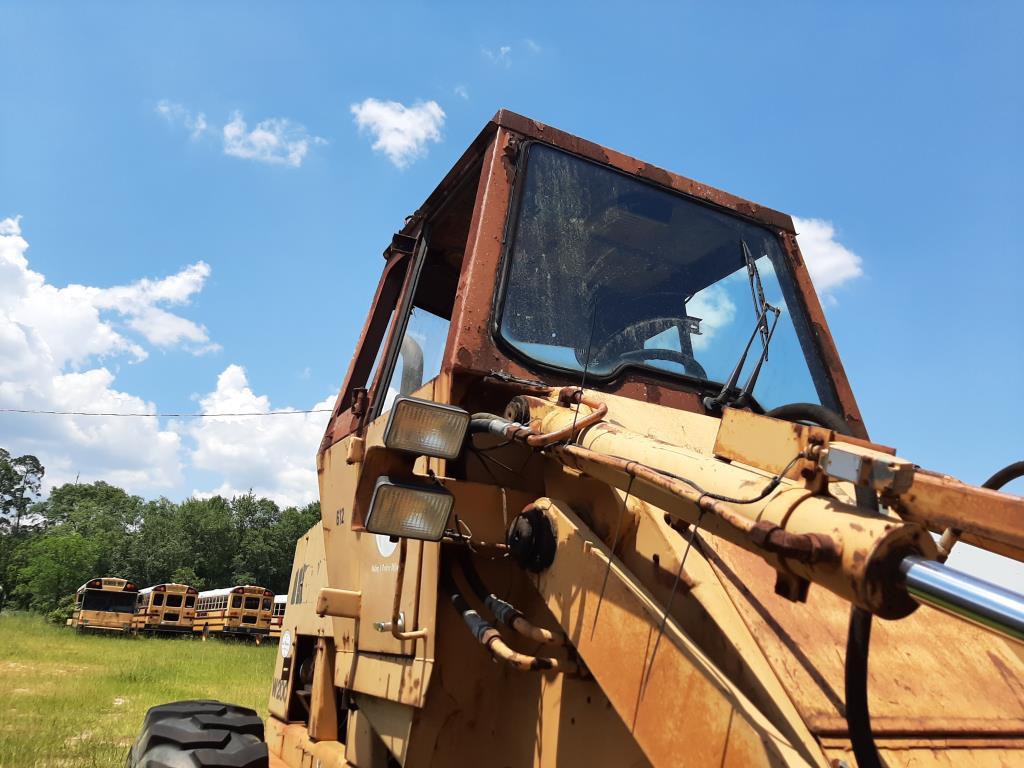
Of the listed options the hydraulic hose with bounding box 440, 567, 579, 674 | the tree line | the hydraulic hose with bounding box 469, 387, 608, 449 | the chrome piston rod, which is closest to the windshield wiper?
the hydraulic hose with bounding box 469, 387, 608, 449

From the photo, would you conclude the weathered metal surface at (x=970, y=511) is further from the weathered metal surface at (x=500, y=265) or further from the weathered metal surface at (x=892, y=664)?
the weathered metal surface at (x=500, y=265)

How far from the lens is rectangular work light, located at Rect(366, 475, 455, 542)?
6.66ft

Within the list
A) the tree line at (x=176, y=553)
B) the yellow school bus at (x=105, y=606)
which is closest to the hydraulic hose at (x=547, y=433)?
the yellow school bus at (x=105, y=606)

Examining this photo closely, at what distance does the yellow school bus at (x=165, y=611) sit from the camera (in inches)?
1178

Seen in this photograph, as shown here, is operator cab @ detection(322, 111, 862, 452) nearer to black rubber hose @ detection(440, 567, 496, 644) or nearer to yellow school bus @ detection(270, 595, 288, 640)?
black rubber hose @ detection(440, 567, 496, 644)

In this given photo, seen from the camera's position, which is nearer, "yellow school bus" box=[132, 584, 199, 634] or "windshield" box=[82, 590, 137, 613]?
"yellow school bus" box=[132, 584, 199, 634]

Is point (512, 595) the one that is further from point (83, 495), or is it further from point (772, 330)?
point (83, 495)

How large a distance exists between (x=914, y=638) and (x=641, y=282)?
177 centimetres

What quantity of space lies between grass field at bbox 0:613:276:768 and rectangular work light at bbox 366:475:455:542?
714cm

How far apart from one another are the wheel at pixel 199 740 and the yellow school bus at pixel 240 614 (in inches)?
1050

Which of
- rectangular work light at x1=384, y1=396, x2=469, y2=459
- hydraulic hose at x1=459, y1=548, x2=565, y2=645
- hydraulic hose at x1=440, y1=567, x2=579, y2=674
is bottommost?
hydraulic hose at x1=440, y1=567, x2=579, y2=674

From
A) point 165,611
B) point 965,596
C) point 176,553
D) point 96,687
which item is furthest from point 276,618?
point 965,596

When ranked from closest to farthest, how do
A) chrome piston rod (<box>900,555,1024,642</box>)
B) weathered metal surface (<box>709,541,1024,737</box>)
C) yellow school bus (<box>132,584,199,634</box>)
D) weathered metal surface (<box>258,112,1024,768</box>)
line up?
chrome piston rod (<box>900,555,1024,642</box>)
weathered metal surface (<box>258,112,1024,768</box>)
weathered metal surface (<box>709,541,1024,737</box>)
yellow school bus (<box>132,584,199,634</box>)

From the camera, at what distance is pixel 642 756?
1785 mm
